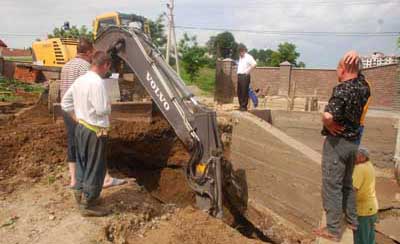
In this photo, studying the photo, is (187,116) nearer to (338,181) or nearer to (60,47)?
(338,181)

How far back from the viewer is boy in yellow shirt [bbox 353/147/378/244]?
375 cm

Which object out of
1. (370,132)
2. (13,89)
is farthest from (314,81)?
(13,89)

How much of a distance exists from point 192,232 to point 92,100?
1.85 meters

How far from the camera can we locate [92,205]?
4.54 metres

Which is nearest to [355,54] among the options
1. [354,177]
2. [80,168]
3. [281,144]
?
[354,177]

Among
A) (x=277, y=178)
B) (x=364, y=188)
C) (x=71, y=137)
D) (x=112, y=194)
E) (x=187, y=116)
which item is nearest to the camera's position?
(x=364, y=188)

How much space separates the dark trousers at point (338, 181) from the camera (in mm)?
3635

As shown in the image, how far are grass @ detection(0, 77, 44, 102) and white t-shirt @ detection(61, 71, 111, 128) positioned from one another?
28.0 feet

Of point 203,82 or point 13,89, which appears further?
point 203,82

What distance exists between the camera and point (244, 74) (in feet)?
30.1

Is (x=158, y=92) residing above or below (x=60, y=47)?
below

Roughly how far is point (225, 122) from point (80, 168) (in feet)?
12.8

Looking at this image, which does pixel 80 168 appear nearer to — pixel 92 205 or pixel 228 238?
pixel 92 205

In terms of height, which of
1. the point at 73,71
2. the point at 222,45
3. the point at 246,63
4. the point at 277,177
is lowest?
the point at 277,177
